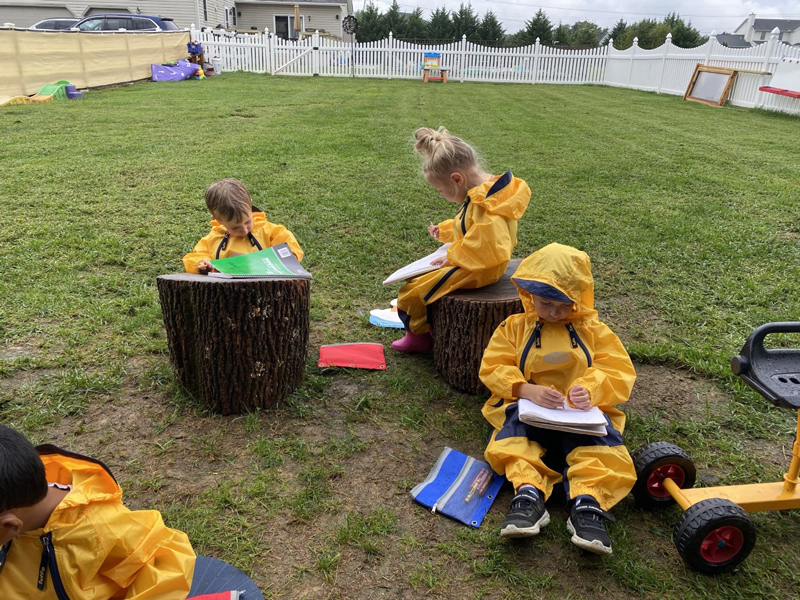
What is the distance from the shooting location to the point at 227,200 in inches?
126

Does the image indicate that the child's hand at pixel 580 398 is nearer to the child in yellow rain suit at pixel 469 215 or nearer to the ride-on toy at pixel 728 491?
the ride-on toy at pixel 728 491

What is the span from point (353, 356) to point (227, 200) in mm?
1201

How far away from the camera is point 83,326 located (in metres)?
3.82

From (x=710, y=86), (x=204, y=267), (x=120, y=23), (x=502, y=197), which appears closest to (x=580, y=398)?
(x=502, y=197)

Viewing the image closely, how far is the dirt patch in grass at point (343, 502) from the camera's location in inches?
83.6

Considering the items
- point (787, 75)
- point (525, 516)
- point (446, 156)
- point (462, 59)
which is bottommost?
point (525, 516)

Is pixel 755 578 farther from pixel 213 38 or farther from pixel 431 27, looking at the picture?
pixel 431 27

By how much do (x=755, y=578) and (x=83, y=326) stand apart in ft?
12.7

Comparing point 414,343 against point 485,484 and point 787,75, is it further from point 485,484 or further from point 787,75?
point 787,75

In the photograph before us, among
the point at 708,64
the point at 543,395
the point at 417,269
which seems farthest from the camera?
the point at 708,64

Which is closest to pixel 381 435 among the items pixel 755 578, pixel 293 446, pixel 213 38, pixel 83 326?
pixel 293 446

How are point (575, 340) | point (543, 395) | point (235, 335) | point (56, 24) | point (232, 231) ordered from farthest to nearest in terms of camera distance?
point (56, 24) → point (232, 231) → point (235, 335) → point (575, 340) → point (543, 395)

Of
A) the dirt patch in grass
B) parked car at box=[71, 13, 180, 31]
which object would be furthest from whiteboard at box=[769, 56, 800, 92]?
parked car at box=[71, 13, 180, 31]

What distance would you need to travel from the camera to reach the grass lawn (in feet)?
7.34
